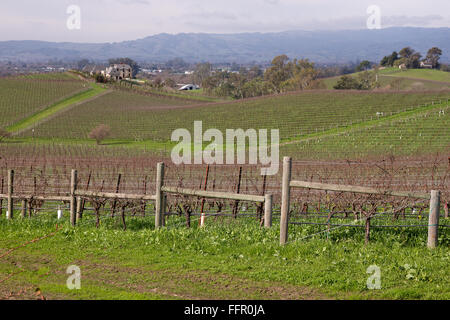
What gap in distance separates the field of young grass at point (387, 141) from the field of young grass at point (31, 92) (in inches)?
1590

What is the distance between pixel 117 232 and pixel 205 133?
49.8 metres

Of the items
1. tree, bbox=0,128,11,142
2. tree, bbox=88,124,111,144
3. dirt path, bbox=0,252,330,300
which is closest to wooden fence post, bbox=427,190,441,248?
dirt path, bbox=0,252,330,300

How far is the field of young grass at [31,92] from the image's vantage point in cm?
6994

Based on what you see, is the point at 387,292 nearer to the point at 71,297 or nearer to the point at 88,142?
the point at 71,297

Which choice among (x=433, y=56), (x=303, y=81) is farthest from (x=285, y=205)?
(x=433, y=56)

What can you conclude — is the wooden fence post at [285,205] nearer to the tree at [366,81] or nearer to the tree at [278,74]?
the tree at [366,81]

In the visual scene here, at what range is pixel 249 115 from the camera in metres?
65.6

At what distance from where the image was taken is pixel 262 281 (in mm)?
6434

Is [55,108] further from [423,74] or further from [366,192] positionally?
[423,74]

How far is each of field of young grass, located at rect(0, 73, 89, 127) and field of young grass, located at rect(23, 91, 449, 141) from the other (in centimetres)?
579

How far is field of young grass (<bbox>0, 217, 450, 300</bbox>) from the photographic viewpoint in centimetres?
604

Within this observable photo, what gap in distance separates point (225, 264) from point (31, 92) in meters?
85.1
